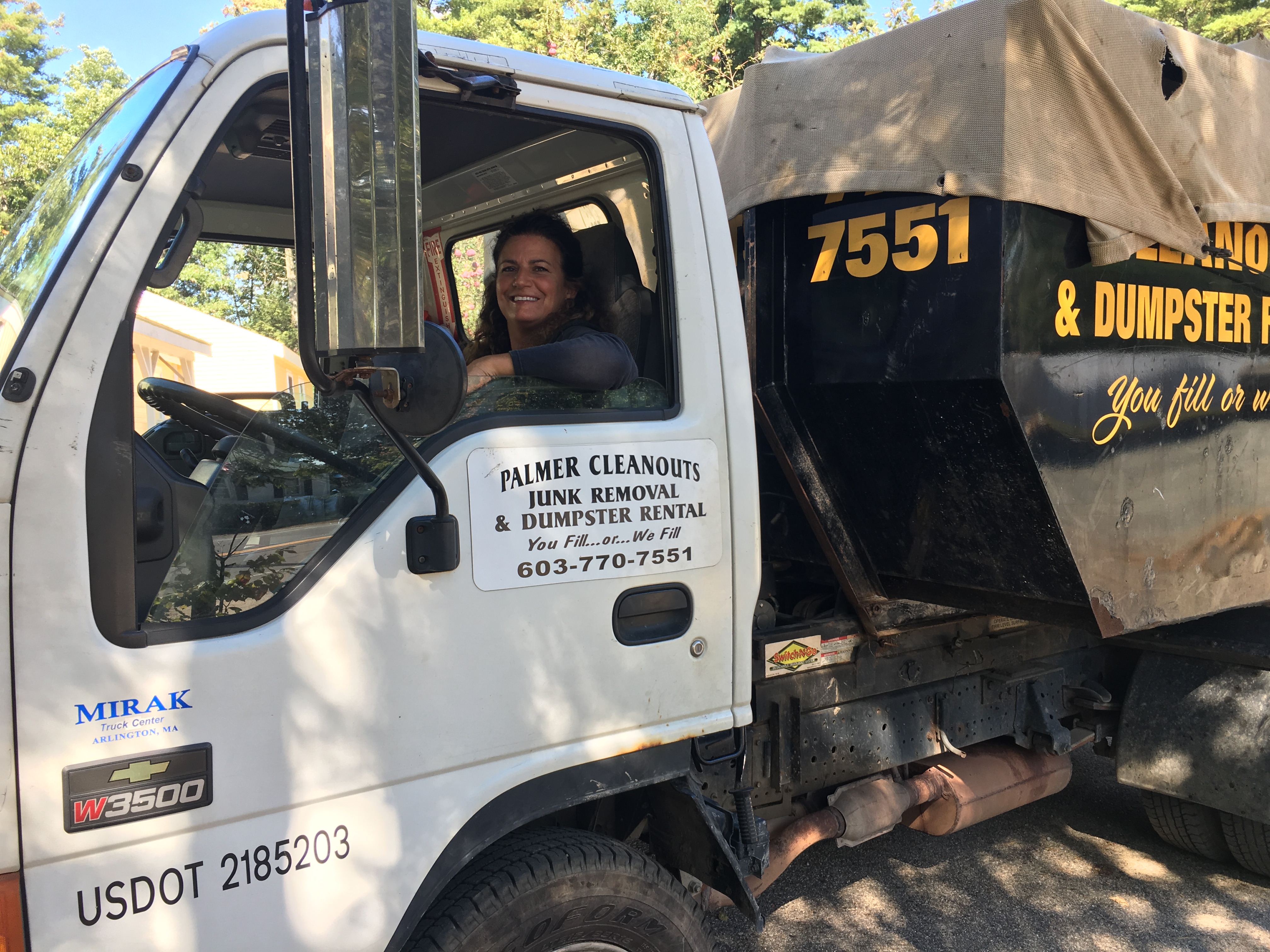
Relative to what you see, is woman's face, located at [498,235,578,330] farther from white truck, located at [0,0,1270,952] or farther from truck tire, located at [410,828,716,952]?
truck tire, located at [410,828,716,952]

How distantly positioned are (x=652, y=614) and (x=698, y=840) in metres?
0.60

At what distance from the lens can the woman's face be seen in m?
2.58

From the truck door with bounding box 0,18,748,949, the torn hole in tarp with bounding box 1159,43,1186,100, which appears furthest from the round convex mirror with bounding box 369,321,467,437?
the torn hole in tarp with bounding box 1159,43,1186,100

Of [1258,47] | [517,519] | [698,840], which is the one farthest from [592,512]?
[1258,47]

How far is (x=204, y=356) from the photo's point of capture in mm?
2268

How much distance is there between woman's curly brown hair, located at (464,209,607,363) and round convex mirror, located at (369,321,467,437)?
0.70 meters

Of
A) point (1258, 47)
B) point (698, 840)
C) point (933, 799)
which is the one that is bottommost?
point (933, 799)

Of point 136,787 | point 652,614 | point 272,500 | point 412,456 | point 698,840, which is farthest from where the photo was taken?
point 698,840

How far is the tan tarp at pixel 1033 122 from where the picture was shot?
2.36 meters

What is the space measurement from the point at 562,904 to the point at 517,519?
0.82m

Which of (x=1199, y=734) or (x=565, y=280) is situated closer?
(x=565, y=280)

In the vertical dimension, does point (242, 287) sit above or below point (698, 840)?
above

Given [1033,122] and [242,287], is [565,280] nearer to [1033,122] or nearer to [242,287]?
[242,287]

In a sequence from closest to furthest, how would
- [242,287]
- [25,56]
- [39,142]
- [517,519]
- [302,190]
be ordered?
[302,190] < [517,519] < [242,287] < [39,142] < [25,56]
